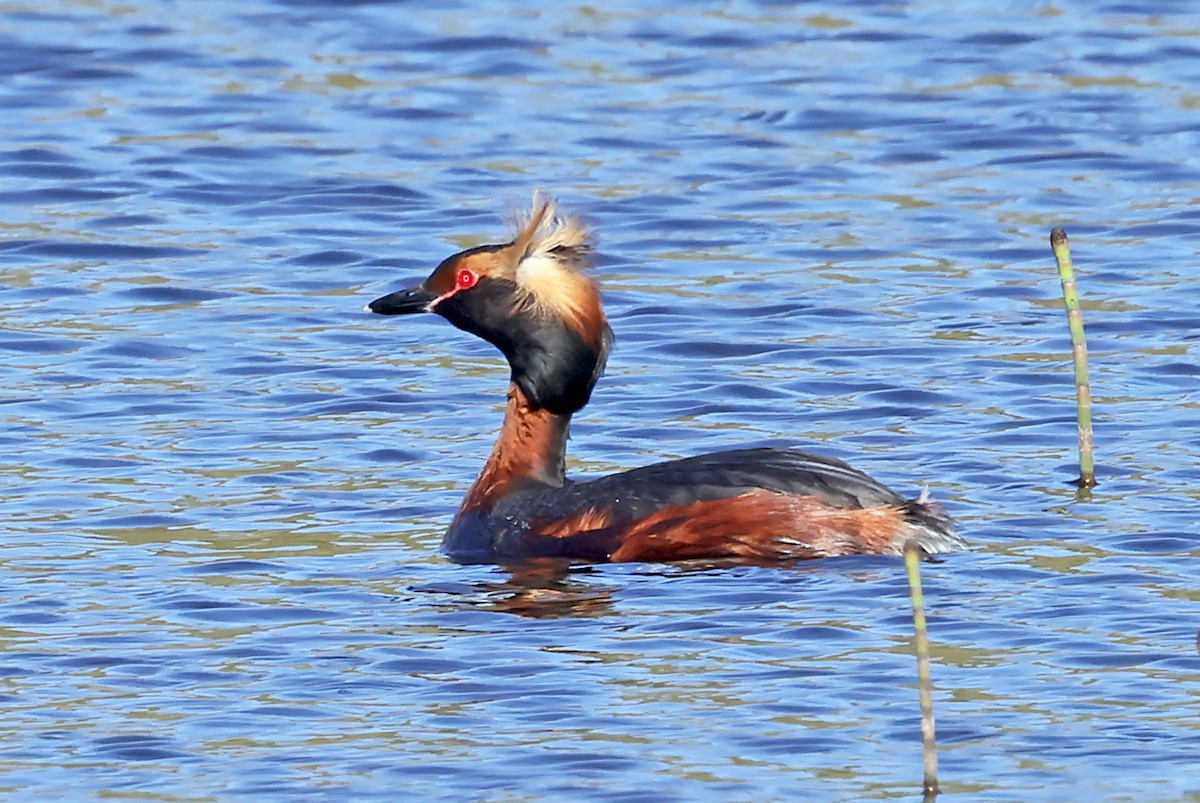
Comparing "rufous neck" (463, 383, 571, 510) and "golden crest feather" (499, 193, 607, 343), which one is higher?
"golden crest feather" (499, 193, 607, 343)

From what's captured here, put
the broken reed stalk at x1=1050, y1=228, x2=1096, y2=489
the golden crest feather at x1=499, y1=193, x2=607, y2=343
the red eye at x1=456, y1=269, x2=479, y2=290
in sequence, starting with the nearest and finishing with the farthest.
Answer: the broken reed stalk at x1=1050, y1=228, x2=1096, y2=489 → the golden crest feather at x1=499, y1=193, x2=607, y2=343 → the red eye at x1=456, y1=269, x2=479, y2=290

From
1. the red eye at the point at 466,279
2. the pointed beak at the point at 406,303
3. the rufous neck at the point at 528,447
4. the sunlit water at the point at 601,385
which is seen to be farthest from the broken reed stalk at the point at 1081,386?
the pointed beak at the point at 406,303

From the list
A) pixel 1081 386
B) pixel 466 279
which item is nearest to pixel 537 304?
pixel 466 279

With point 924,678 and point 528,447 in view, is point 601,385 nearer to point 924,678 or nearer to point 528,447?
point 528,447

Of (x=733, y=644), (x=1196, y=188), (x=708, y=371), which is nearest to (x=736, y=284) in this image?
(x=708, y=371)

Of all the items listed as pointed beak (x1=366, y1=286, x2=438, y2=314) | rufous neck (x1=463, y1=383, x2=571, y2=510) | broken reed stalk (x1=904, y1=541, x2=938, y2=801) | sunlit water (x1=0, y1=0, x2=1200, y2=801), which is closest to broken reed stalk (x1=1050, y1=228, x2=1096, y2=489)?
sunlit water (x1=0, y1=0, x2=1200, y2=801)

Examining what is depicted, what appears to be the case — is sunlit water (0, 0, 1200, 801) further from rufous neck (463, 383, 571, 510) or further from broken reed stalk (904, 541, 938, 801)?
rufous neck (463, 383, 571, 510)

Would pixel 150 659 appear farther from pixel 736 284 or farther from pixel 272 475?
pixel 736 284

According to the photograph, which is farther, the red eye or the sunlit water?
the red eye

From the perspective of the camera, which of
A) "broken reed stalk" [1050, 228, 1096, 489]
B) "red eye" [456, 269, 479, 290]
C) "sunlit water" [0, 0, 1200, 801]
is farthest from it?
"red eye" [456, 269, 479, 290]

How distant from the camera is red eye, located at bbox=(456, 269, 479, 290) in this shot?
1110 cm

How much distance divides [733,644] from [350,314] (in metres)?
5.83

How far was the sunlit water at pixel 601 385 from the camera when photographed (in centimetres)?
809

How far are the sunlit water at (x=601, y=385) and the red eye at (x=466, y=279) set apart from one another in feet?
2.82
